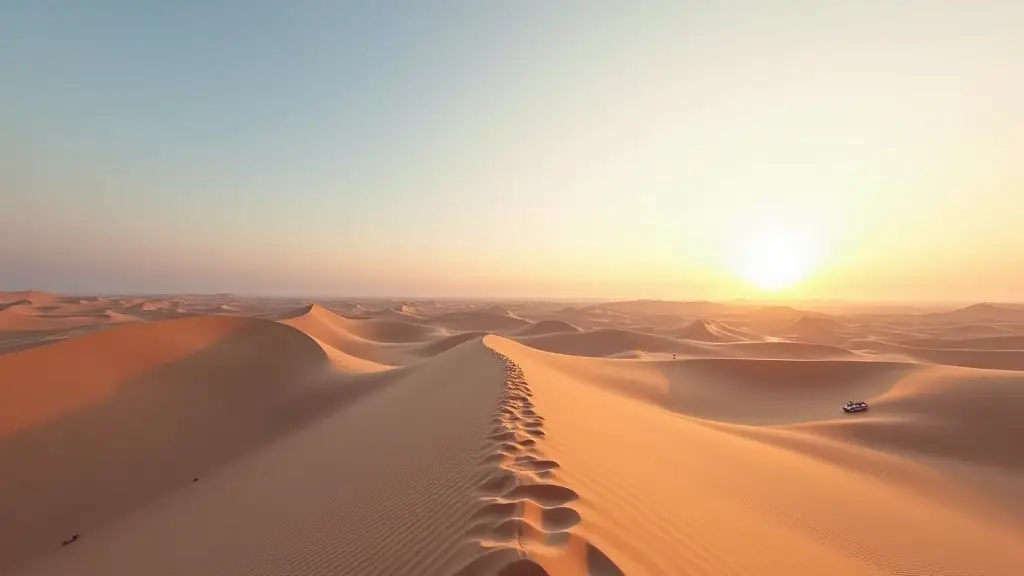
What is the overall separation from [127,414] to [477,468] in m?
13.9

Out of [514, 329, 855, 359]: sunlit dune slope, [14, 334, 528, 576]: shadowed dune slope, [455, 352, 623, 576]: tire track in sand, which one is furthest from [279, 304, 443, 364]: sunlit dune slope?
[455, 352, 623, 576]: tire track in sand

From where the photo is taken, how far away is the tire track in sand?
2.93 m

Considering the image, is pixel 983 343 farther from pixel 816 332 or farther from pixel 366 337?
pixel 366 337

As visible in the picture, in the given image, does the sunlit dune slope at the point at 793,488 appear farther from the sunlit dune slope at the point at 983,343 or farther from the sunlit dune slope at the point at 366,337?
the sunlit dune slope at the point at 983,343

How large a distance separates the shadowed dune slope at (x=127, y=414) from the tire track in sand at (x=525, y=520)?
32.6 ft

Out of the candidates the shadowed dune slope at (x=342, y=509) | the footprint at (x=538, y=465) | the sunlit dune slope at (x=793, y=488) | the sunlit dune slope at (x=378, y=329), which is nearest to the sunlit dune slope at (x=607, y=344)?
the sunlit dune slope at (x=378, y=329)

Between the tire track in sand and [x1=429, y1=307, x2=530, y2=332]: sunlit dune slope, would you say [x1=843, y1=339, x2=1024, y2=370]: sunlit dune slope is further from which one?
the tire track in sand

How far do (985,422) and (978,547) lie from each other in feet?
27.7

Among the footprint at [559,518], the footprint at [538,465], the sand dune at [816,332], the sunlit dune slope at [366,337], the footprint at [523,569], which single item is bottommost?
the sand dune at [816,332]

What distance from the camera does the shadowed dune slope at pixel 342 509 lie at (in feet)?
12.4

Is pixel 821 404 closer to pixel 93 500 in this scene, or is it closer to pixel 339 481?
pixel 339 481

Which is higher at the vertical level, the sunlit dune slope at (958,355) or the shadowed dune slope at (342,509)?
the shadowed dune slope at (342,509)

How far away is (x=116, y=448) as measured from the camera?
38.0 feet

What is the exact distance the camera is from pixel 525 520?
3477mm
